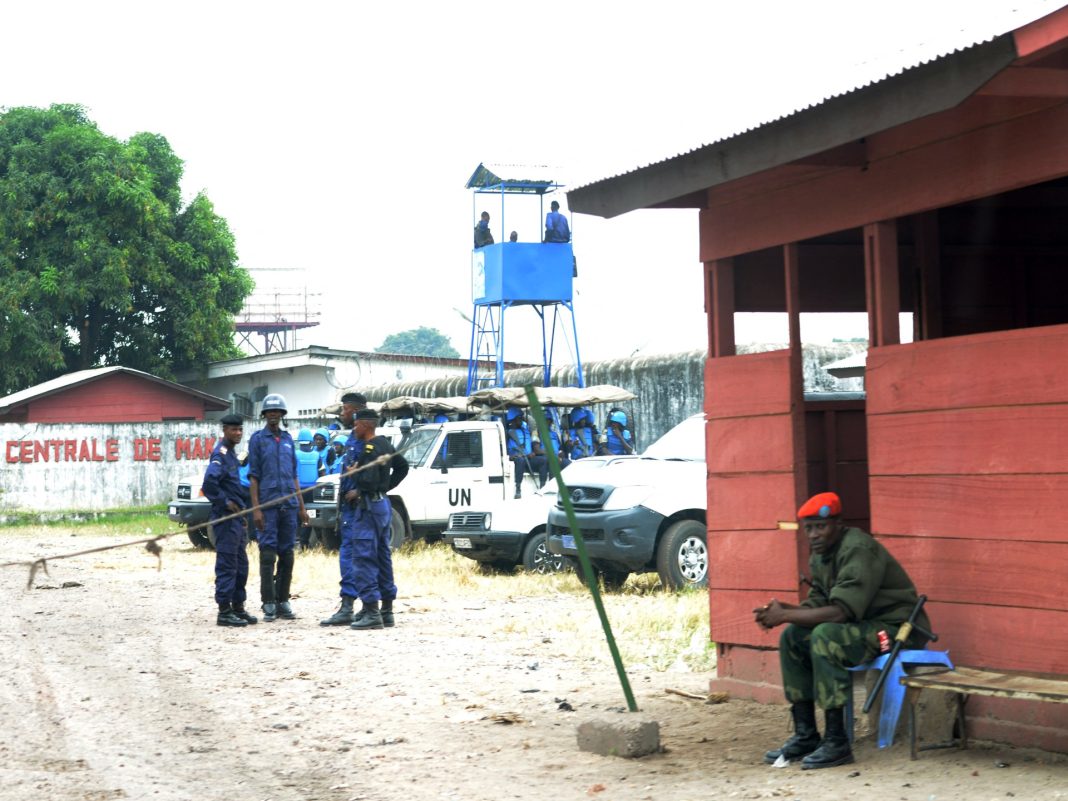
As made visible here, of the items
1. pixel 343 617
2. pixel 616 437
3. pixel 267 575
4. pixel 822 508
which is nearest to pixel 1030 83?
pixel 822 508

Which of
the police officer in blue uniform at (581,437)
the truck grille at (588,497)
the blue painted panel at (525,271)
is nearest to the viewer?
the truck grille at (588,497)

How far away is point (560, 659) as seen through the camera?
11.4m

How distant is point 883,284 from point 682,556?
782 cm

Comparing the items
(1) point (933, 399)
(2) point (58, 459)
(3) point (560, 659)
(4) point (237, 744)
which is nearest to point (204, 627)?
(3) point (560, 659)

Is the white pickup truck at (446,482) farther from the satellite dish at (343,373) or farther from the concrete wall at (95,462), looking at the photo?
the satellite dish at (343,373)

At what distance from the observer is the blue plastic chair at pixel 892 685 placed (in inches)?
274

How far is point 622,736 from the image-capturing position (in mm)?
7473

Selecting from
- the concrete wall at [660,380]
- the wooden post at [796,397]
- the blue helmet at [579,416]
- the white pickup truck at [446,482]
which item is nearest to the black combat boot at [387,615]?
the wooden post at [796,397]

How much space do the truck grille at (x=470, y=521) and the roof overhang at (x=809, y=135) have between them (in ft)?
29.0

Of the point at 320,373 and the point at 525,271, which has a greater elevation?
the point at 525,271

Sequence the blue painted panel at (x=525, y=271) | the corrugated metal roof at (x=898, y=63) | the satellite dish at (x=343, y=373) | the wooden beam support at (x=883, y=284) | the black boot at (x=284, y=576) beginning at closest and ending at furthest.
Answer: the corrugated metal roof at (x=898, y=63)
the wooden beam support at (x=883, y=284)
the black boot at (x=284, y=576)
the blue painted panel at (x=525, y=271)
the satellite dish at (x=343, y=373)

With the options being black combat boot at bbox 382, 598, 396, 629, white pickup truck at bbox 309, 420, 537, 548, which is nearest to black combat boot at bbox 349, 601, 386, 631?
black combat boot at bbox 382, 598, 396, 629

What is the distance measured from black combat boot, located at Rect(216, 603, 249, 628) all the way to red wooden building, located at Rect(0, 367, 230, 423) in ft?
84.2

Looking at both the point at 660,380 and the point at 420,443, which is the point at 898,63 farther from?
the point at 660,380
